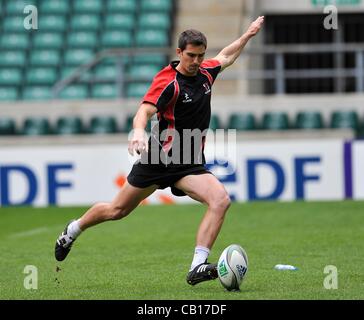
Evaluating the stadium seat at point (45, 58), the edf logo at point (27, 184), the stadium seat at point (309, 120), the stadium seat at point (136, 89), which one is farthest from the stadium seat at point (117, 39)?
the edf logo at point (27, 184)

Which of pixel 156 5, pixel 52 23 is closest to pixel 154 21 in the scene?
pixel 156 5

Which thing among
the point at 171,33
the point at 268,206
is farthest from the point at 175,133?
the point at 171,33

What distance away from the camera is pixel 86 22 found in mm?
24109

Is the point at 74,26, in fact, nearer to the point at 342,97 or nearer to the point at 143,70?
the point at 143,70

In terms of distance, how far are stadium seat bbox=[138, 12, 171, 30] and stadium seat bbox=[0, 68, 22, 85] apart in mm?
2876

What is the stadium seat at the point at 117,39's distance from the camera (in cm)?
2364

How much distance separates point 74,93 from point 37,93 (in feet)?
2.73

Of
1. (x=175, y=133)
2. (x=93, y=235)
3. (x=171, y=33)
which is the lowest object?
(x=93, y=235)

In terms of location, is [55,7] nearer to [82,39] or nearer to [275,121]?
[82,39]

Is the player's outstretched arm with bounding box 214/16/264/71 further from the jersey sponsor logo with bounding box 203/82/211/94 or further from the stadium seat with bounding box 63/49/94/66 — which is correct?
the stadium seat with bounding box 63/49/94/66

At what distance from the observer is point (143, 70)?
22578mm

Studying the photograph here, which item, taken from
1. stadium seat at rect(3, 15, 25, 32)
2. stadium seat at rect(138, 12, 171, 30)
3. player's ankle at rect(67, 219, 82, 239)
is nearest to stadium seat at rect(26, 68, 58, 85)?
stadium seat at rect(3, 15, 25, 32)

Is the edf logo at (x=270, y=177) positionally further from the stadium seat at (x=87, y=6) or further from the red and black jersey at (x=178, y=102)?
the red and black jersey at (x=178, y=102)
